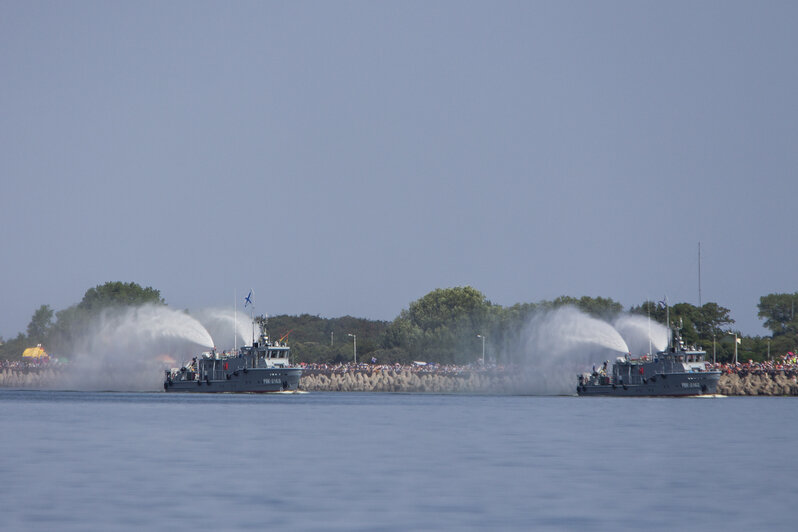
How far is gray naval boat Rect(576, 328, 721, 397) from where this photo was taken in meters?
99.4

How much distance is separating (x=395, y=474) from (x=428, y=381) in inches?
4234

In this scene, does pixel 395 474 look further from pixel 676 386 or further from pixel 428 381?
pixel 428 381

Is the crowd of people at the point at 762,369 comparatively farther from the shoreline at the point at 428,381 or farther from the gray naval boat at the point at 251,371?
the gray naval boat at the point at 251,371

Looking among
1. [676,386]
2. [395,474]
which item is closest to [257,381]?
[676,386]

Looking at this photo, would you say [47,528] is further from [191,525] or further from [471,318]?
[471,318]

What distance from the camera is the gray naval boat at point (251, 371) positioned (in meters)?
114

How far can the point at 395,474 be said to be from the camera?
127 feet

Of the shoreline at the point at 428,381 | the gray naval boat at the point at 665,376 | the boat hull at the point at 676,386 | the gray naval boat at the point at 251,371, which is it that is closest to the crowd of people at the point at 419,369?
the shoreline at the point at 428,381

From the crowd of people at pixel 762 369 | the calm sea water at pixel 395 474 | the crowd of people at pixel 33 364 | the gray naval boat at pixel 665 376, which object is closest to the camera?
the calm sea water at pixel 395 474

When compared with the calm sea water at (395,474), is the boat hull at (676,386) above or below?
above

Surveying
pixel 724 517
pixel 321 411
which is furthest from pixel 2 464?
pixel 321 411

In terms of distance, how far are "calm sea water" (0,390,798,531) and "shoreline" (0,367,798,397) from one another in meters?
53.3

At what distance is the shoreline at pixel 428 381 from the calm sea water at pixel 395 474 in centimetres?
5334

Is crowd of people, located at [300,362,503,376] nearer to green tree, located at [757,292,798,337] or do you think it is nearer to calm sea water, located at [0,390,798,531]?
green tree, located at [757,292,798,337]
